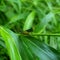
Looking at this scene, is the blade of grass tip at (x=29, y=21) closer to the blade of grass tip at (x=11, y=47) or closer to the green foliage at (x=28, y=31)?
the green foliage at (x=28, y=31)

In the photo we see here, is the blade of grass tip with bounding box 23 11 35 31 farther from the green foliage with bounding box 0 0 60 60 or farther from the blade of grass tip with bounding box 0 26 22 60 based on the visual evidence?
the blade of grass tip with bounding box 0 26 22 60

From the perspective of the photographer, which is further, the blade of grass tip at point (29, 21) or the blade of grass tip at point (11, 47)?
the blade of grass tip at point (29, 21)

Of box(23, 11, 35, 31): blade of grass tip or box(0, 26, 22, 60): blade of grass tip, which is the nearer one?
box(0, 26, 22, 60): blade of grass tip

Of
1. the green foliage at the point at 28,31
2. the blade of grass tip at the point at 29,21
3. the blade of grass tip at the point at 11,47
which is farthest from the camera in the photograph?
the blade of grass tip at the point at 29,21

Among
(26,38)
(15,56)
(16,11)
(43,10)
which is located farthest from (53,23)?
(15,56)

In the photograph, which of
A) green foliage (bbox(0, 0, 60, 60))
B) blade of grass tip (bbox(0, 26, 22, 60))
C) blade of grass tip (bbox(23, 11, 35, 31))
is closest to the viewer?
blade of grass tip (bbox(0, 26, 22, 60))

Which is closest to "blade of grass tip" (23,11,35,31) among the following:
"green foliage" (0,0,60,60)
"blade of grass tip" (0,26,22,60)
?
"green foliage" (0,0,60,60)

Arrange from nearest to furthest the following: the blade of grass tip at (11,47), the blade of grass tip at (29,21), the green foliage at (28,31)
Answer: the blade of grass tip at (11,47) < the green foliage at (28,31) < the blade of grass tip at (29,21)

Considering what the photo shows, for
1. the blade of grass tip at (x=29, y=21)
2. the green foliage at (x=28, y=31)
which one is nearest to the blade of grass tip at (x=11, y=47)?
the green foliage at (x=28, y=31)

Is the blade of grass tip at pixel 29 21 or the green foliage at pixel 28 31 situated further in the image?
the blade of grass tip at pixel 29 21

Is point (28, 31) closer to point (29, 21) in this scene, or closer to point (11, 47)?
point (29, 21)
